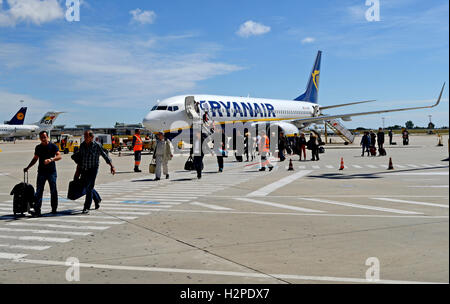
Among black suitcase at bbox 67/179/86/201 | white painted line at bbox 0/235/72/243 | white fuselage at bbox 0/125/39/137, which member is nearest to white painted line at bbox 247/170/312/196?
black suitcase at bbox 67/179/86/201

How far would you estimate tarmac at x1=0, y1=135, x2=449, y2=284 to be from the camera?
5141 mm

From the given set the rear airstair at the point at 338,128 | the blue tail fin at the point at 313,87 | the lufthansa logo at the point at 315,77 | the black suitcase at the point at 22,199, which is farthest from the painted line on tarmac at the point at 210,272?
the lufthansa logo at the point at 315,77

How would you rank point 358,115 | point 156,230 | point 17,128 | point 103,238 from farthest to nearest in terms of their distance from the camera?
point 17,128, point 358,115, point 156,230, point 103,238

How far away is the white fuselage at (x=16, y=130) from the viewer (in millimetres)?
79125

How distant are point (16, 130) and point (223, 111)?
59941mm

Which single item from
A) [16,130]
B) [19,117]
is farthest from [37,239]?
[19,117]

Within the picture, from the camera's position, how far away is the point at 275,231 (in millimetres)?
7609

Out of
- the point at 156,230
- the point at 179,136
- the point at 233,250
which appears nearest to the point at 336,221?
the point at 233,250

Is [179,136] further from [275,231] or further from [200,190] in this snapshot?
[275,231]

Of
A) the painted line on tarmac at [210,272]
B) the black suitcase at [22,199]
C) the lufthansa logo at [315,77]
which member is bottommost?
the painted line on tarmac at [210,272]

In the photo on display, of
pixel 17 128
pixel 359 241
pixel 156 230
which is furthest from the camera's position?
pixel 17 128

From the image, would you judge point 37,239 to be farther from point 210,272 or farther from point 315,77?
point 315,77

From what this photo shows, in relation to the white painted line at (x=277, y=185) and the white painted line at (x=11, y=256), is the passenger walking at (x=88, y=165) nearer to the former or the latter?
the white painted line at (x=11, y=256)

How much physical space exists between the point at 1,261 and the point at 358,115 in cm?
4093
